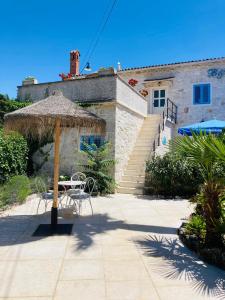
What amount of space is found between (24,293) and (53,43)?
41.0 feet

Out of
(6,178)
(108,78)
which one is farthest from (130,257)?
(108,78)

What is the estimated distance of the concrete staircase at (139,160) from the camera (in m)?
12.7

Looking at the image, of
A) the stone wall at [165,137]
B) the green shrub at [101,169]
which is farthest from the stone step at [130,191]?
the stone wall at [165,137]

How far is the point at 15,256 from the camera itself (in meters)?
4.91

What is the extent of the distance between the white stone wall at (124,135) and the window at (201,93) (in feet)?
18.2

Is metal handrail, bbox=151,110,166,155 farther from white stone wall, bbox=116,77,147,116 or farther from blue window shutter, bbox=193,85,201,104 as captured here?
blue window shutter, bbox=193,85,201,104

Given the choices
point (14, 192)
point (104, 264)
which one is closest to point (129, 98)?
point (14, 192)

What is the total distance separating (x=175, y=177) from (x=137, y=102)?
5.68m

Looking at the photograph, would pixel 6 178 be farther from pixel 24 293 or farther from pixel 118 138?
pixel 24 293

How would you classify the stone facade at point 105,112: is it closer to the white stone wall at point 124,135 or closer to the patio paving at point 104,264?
the white stone wall at point 124,135

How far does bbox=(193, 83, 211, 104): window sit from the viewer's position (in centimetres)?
1823

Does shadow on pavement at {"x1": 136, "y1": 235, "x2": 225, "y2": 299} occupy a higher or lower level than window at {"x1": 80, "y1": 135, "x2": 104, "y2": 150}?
lower

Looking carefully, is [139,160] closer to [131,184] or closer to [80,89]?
[131,184]

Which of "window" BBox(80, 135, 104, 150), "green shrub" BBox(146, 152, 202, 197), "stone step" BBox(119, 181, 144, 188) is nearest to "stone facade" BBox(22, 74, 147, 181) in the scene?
"window" BBox(80, 135, 104, 150)
